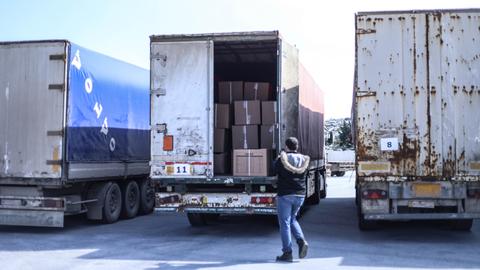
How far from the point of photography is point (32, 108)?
34.9ft

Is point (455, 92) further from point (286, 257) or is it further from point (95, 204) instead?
point (95, 204)

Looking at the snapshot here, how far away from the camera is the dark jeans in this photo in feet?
25.8

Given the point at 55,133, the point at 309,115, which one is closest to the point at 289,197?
the point at 55,133

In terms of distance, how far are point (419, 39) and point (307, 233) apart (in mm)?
3931

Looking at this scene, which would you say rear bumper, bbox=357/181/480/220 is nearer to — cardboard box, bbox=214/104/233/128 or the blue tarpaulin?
cardboard box, bbox=214/104/233/128

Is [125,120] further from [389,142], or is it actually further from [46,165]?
[389,142]

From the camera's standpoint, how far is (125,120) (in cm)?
1343

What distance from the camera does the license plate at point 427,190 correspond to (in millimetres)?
9125

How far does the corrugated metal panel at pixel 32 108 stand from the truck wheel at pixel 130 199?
2873 millimetres

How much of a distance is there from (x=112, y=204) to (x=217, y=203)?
135 inches

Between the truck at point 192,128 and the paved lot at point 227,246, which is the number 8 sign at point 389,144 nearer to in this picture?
the paved lot at point 227,246

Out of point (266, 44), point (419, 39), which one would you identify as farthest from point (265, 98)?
point (419, 39)

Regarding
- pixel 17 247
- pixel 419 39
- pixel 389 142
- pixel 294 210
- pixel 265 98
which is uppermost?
pixel 419 39

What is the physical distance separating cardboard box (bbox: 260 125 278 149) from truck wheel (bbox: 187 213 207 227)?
6.62 ft
